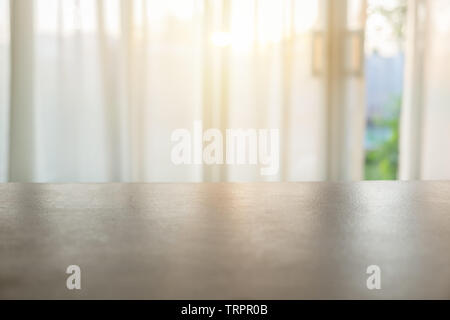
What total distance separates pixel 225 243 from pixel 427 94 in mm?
3127

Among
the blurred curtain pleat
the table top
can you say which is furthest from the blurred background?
the table top

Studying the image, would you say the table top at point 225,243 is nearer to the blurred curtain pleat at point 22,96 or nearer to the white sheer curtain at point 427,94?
the blurred curtain pleat at point 22,96

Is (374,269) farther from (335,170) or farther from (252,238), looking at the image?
(335,170)

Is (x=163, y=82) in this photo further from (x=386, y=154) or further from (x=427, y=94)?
(x=427, y=94)

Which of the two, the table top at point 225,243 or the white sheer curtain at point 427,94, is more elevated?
the white sheer curtain at point 427,94

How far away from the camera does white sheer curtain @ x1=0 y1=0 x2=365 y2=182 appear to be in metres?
3.12

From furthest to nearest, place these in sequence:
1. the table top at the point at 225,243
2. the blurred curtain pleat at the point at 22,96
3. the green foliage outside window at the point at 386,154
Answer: the green foliage outside window at the point at 386,154, the blurred curtain pleat at the point at 22,96, the table top at the point at 225,243

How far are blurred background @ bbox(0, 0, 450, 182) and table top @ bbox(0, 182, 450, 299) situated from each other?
2522 millimetres

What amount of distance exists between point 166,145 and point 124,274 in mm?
2888

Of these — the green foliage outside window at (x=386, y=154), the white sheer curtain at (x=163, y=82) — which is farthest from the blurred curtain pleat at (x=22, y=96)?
the green foliage outside window at (x=386, y=154)

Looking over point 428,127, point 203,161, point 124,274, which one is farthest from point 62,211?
point 428,127

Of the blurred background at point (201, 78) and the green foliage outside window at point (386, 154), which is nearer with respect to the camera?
the blurred background at point (201, 78)

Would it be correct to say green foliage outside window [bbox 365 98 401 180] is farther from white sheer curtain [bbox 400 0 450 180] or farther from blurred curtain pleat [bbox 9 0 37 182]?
blurred curtain pleat [bbox 9 0 37 182]

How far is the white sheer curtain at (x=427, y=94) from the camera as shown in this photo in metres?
3.23
